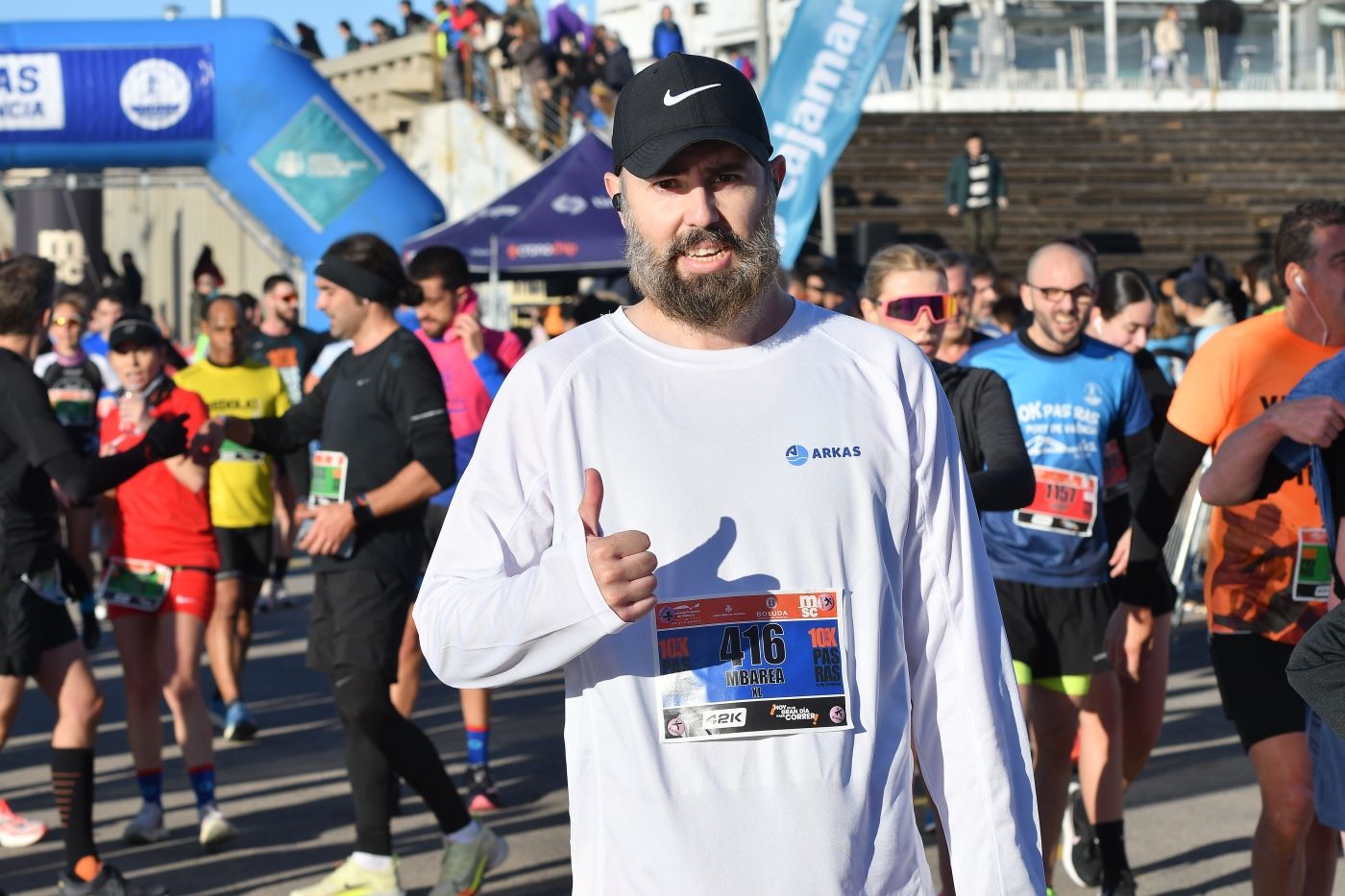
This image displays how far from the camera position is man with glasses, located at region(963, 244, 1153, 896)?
17.6 feet

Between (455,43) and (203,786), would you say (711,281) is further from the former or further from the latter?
(455,43)

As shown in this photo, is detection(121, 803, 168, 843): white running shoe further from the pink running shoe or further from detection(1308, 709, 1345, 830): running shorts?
detection(1308, 709, 1345, 830): running shorts

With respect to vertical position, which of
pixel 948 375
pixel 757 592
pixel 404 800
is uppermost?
pixel 948 375

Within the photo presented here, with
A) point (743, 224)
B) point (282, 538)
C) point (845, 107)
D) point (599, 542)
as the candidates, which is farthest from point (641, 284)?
point (845, 107)

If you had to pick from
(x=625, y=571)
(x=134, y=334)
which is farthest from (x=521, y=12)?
(x=625, y=571)

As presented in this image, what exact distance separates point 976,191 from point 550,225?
8.15 m

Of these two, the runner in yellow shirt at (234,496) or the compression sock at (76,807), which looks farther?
the runner in yellow shirt at (234,496)

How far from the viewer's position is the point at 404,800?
714 cm

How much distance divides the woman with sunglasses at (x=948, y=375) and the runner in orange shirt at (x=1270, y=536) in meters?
0.46

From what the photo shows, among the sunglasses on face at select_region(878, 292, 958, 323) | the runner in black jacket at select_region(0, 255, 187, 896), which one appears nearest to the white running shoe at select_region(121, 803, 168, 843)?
the runner in black jacket at select_region(0, 255, 187, 896)

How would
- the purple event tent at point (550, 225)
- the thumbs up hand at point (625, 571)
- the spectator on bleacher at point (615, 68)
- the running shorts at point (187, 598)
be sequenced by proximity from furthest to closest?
the spectator on bleacher at point (615, 68) → the purple event tent at point (550, 225) → the running shorts at point (187, 598) → the thumbs up hand at point (625, 571)

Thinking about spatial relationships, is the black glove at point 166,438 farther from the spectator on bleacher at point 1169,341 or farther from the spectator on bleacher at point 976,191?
the spectator on bleacher at point 976,191

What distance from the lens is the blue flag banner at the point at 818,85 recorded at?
1388 centimetres

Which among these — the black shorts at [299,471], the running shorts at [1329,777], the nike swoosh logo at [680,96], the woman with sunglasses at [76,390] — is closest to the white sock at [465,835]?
the running shorts at [1329,777]
